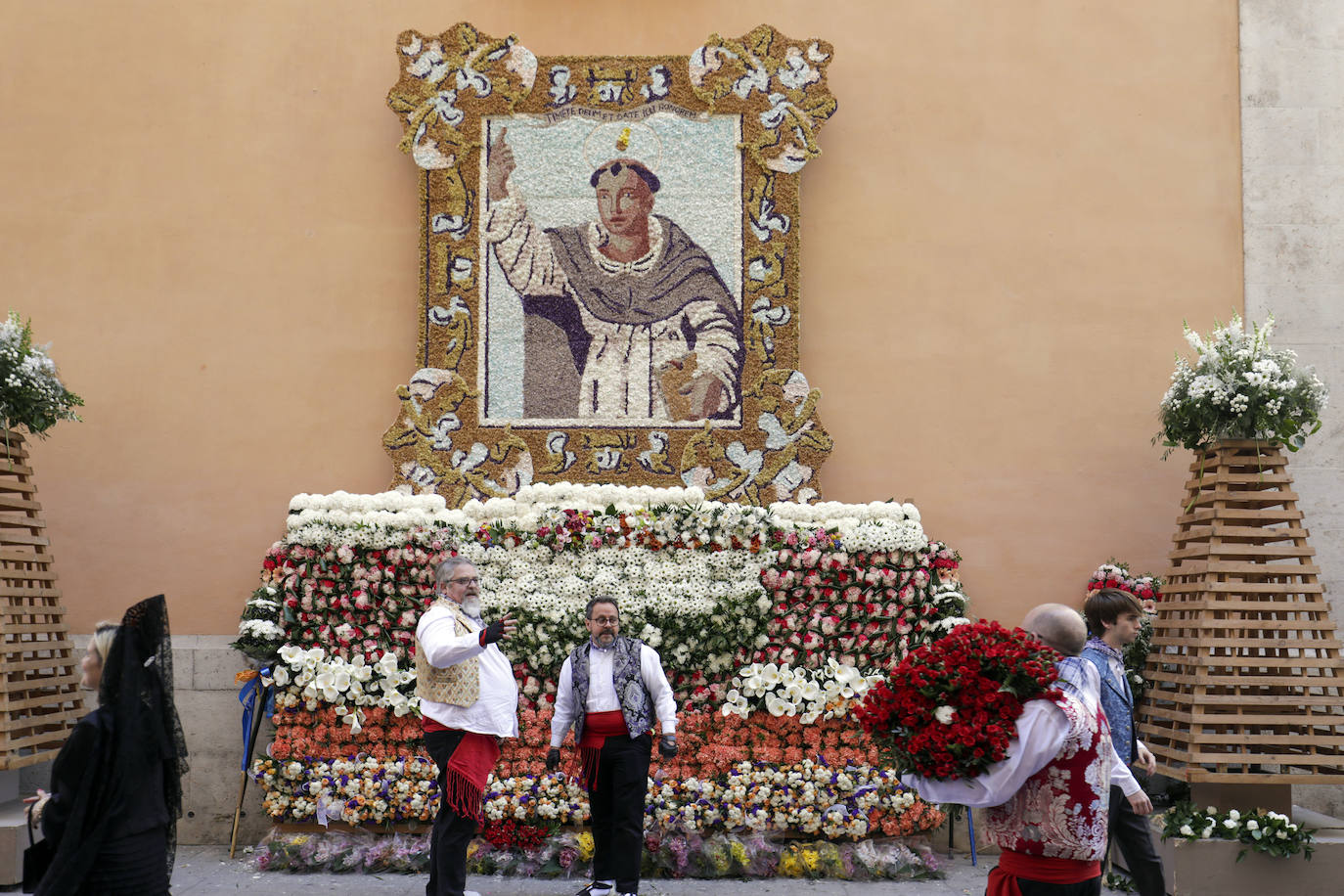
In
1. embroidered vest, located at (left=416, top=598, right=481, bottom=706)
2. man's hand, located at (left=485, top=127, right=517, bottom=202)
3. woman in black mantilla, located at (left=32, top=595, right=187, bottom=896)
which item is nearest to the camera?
woman in black mantilla, located at (left=32, top=595, right=187, bottom=896)

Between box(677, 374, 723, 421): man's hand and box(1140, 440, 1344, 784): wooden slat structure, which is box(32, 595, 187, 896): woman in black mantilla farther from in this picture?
box(1140, 440, 1344, 784): wooden slat structure

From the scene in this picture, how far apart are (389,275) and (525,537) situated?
219 centimetres

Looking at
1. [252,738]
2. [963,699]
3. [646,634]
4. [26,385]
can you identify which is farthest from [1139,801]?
[26,385]

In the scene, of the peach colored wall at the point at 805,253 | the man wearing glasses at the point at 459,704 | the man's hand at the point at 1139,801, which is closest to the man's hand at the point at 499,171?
the peach colored wall at the point at 805,253

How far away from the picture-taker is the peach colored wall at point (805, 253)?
774 centimetres

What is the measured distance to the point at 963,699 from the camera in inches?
135

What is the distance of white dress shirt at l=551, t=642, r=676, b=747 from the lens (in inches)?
228

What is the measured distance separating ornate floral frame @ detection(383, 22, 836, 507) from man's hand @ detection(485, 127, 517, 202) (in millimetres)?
77

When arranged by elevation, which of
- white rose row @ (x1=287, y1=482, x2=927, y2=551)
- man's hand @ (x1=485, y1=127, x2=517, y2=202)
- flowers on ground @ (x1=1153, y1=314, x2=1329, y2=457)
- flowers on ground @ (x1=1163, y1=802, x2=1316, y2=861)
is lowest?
flowers on ground @ (x1=1163, y1=802, x2=1316, y2=861)

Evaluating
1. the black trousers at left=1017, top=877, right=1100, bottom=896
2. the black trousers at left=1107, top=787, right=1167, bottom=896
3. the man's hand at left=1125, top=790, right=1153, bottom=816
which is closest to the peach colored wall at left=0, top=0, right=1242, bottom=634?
the black trousers at left=1107, top=787, right=1167, bottom=896

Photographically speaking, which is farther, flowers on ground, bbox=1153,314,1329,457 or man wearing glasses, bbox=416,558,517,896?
flowers on ground, bbox=1153,314,1329,457

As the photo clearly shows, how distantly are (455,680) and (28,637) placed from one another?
11.3ft

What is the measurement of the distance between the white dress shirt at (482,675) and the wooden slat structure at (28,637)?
2.90 m

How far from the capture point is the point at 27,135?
26.7 ft
